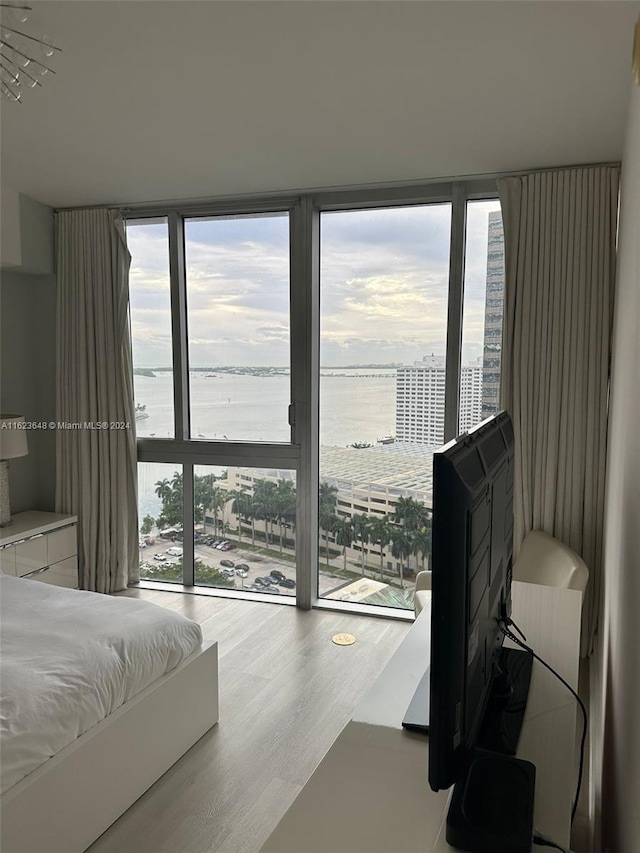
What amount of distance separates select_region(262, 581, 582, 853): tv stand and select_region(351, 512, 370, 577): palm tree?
2.47 m

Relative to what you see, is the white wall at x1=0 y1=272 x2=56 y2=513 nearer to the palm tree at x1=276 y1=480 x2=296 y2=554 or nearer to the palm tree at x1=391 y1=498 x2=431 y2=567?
the palm tree at x1=276 y1=480 x2=296 y2=554

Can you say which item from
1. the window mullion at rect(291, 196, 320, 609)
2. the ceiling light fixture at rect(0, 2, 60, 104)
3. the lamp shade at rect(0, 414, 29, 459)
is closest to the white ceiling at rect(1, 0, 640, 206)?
the ceiling light fixture at rect(0, 2, 60, 104)

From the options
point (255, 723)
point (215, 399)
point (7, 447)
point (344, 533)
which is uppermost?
point (215, 399)

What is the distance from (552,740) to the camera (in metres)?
1.24

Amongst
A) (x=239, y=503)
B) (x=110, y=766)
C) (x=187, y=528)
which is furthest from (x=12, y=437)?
(x=110, y=766)

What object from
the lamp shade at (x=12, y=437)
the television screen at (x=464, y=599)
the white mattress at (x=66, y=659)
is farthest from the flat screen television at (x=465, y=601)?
the lamp shade at (x=12, y=437)

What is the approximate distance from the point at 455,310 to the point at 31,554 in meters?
3.09

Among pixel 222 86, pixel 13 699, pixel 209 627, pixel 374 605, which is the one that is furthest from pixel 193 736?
pixel 222 86

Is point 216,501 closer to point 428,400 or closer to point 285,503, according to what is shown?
point 285,503

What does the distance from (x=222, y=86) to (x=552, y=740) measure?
249 centimetres

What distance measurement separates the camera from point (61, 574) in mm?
4254

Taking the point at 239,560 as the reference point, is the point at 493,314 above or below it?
above

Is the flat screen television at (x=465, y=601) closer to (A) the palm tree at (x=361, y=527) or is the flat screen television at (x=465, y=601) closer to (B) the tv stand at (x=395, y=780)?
(B) the tv stand at (x=395, y=780)

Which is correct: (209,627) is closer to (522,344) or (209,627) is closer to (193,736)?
(193,736)
